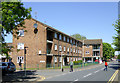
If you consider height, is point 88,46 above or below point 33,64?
above

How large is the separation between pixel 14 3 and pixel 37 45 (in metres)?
23.0

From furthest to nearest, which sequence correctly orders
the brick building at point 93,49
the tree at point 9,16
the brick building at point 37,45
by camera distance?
1. the brick building at point 93,49
2. the brick building at point 37,45
3. the tree at point 9,16

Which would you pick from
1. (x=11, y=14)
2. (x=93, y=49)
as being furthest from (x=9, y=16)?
(x=93, y=49)

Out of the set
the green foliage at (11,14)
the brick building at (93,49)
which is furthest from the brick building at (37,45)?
the brick building at (93,49)

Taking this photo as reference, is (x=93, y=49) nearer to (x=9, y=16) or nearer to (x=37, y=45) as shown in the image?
(x=37, y=45)

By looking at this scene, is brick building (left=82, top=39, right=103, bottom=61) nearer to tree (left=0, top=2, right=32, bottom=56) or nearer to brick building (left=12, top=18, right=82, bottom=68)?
brick building (left=12, top=18, right=82, bottom=68)

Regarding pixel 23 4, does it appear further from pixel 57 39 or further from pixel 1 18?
pixel 57 39

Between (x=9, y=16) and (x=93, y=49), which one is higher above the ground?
(x=9, y=16)

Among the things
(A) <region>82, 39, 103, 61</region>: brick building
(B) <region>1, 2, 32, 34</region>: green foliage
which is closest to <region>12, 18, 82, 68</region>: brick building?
(B) <region>1, 2, 32, 34</region>: green foliage

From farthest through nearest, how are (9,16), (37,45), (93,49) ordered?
(93,49) < (37,45) < (9,16)

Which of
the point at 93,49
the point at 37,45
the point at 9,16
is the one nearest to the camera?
the point at 9,16

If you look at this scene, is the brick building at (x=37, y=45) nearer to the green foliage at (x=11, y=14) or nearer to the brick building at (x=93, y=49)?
the green foliage at (x=11, y=14)

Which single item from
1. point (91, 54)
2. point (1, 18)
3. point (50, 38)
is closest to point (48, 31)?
point (50, 38)

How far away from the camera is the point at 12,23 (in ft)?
39.2
